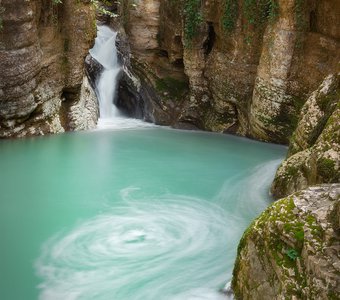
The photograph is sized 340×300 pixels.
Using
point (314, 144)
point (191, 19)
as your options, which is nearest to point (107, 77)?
point (191, 19)

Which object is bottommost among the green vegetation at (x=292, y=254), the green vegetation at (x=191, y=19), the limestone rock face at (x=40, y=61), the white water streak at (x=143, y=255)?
the white water streak at (x=143, y=255)

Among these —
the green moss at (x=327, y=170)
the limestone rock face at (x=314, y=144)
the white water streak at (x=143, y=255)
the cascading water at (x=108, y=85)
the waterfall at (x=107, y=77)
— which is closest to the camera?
the white water streak at (x=143, y=255)

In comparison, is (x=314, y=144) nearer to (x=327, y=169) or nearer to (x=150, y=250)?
(x=327, y=169)

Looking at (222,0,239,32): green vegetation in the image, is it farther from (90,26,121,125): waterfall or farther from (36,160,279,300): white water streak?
(36,160,279,300): white water streak

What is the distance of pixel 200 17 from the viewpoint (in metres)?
12.0

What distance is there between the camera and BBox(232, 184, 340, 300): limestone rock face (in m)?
3.13

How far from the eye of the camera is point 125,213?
260 inches

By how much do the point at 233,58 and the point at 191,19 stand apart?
5.61 feet

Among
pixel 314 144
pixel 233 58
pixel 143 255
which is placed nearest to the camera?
pixel 143 255

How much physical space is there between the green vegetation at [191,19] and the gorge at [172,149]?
29 mm

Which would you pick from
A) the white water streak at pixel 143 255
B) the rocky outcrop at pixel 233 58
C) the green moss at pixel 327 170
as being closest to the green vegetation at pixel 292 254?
the white water streak at pixel 143 255

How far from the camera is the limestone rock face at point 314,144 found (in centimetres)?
512

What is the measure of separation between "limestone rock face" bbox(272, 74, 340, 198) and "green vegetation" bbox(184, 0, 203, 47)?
591cm

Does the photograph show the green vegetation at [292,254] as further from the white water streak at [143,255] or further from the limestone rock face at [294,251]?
the white water streak at [143,255]
